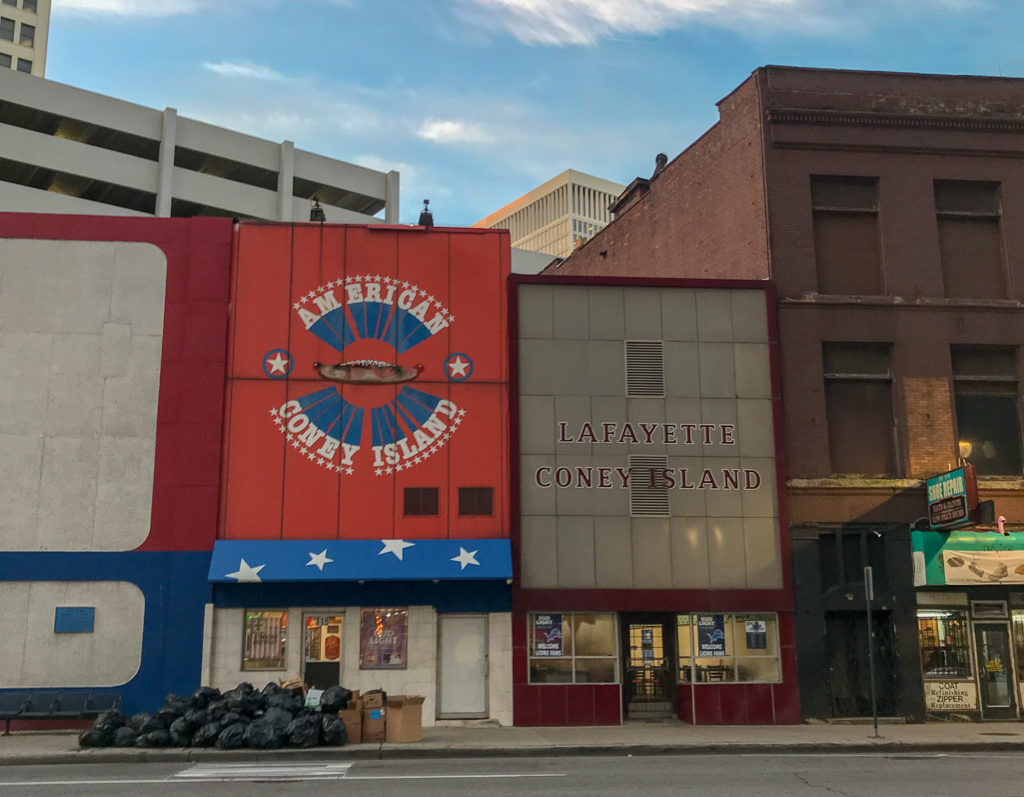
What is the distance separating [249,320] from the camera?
2255 centimetres

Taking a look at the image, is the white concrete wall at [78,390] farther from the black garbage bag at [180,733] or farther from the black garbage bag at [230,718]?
the black garbage bag at [230,718]

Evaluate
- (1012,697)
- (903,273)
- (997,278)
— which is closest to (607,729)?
(1012,697)

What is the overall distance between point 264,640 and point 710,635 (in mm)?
9486

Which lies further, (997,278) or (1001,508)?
(997,278)

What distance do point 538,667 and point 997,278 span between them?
47.9 feet

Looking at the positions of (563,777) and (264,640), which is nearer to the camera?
(563,777)

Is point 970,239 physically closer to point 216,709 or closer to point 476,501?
point 476,501

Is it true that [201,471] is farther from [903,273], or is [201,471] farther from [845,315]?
[903,273]

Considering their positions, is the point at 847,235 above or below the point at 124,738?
above

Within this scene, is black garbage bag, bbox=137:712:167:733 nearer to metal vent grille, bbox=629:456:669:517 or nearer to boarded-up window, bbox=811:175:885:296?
metal vent grille, bbox=629:456:669:517

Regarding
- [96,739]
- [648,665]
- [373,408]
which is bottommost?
[96,739]

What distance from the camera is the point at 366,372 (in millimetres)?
22375

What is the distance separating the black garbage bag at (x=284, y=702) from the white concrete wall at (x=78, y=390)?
5.32 metres

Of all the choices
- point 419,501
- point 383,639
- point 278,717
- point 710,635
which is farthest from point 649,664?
point 278,717
